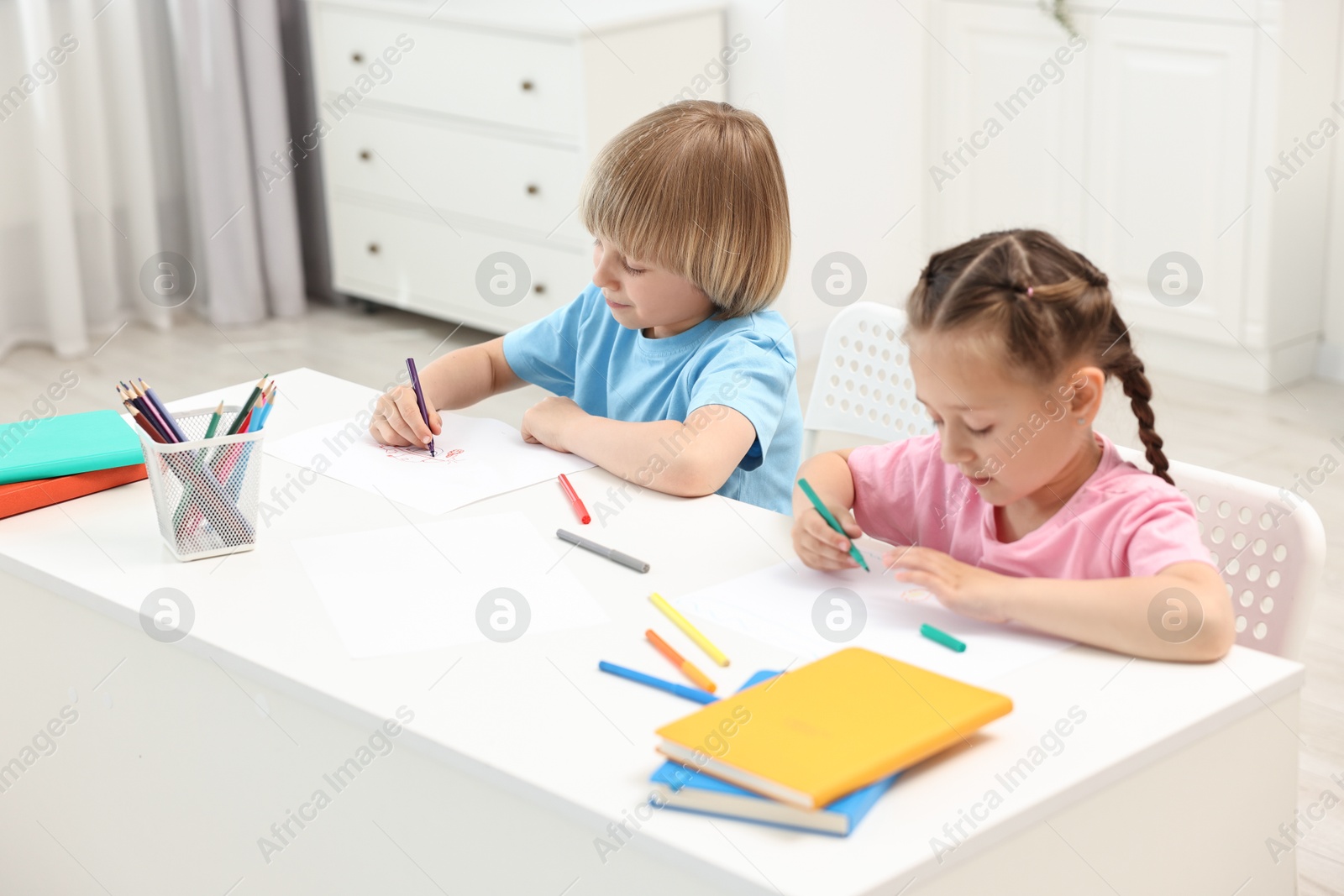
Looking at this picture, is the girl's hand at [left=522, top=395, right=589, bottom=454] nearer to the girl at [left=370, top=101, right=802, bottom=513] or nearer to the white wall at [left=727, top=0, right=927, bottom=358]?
the girl at [left=370, top=101, right=802, bottom=513]

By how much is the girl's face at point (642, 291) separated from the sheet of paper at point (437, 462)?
0.18 m

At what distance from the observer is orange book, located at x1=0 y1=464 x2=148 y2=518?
138cm

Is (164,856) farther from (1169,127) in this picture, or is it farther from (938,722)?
(1169,127)

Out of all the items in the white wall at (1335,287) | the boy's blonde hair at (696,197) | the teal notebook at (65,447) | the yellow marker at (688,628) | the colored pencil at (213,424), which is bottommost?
the white wall at (1335,287)

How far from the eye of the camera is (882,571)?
4.02 feet

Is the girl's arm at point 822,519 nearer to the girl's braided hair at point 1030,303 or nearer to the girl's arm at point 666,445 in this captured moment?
the girl's arm at point 666,445

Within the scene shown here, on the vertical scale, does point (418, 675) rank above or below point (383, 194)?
above

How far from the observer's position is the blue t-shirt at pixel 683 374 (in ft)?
4.91

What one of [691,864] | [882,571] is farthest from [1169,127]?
[691,864]

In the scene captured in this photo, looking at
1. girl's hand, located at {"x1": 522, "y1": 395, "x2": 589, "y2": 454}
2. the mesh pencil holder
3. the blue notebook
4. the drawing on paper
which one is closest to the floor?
girl's hand, located at {"x1": 522, "y1": 395, "x2": 589, "y2": 454}

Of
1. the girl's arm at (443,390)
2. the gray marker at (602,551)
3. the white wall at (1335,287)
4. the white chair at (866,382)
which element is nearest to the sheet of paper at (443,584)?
the gray marker at (602,551)

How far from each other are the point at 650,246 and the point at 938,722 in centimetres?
75

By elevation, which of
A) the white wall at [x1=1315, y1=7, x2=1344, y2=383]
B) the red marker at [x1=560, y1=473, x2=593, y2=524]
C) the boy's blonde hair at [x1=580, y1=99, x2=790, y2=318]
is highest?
the boy's blonde hair at [x1=580, y1=99, x2=790, y2=318]

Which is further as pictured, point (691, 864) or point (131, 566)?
point (131, 566)
